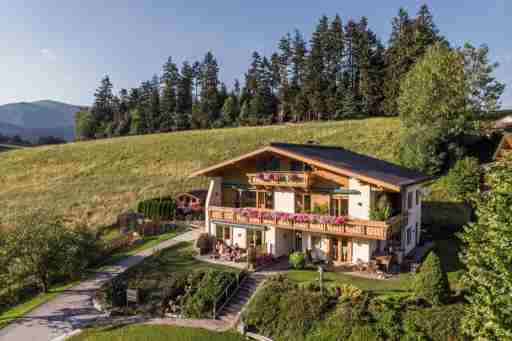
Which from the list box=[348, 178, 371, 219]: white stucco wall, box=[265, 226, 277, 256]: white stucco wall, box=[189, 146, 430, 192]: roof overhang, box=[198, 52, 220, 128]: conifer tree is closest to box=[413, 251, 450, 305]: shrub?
box=[189, 146, 430, 192]: roof overhang

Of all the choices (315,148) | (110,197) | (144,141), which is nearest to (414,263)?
(315,148)

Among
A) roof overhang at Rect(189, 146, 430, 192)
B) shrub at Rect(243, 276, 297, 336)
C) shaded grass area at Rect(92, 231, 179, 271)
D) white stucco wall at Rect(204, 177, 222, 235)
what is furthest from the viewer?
shaded grass area at Rect(92, 231, 179, 271)

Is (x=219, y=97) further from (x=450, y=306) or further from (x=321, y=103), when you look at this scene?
(x=450, y=306)

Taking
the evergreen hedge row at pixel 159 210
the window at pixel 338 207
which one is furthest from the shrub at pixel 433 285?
the evergreen hedge row at pixel 159 210

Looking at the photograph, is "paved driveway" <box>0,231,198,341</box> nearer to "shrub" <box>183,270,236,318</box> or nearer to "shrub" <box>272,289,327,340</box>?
"shrub" <box>183,270,236,318</box>

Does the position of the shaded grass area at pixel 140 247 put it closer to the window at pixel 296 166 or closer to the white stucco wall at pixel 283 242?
the white stucco wall at pixel 283 242

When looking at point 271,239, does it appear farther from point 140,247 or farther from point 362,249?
point 140,247
